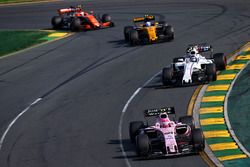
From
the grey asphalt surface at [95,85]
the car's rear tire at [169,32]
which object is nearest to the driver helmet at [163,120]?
the grey asphalt surface at [95,85]

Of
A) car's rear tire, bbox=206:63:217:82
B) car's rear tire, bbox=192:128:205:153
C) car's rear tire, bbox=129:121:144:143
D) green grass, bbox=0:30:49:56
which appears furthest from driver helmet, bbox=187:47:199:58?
green grass, bbox=0:30:49:56

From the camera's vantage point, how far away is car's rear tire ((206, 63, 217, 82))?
3562 centimetres

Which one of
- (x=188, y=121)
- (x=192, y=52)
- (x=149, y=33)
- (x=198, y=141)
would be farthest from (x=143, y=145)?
(x=149, y=33)

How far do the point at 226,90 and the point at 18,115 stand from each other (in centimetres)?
953

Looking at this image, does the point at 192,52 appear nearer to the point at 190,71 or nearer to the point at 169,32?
the point at 190,71

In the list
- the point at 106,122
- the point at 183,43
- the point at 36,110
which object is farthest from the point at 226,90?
the point at 183,43

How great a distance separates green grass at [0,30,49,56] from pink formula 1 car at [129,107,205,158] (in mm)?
26165

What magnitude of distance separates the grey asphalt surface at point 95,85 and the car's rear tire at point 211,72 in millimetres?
988

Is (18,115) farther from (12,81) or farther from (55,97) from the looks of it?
(12,81)

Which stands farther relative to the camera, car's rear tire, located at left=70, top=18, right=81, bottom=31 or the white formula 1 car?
car's rear tire, located at left=70, top=18, right=81, bottom=31

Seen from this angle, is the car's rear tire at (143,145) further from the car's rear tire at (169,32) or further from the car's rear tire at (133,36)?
the car's rear tire at (169,32)

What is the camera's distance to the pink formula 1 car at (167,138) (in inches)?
1001

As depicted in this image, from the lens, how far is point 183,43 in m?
47.2

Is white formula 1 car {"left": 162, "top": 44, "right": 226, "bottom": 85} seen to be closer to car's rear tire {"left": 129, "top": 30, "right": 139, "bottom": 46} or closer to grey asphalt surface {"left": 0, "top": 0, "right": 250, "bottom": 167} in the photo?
grey asphalt surface {"left": 0, "top": 0, "right": 250, "bottom": 167}
